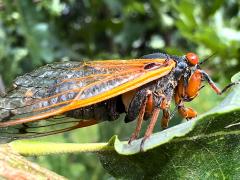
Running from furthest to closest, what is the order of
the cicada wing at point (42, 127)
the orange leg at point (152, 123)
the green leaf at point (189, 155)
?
the cicada wing at point (42, 127) < the orange leg at point (152, 123) < the green leaf at point (189, 155)

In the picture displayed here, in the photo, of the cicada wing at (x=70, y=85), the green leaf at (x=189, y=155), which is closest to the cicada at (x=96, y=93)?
the cicada wing at (x=70, y=85)

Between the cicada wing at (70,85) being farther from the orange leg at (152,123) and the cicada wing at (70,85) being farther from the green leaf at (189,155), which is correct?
the green leaf at (189,155)

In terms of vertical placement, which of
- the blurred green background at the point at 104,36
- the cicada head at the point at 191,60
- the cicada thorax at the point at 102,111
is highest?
the cicada head at the point at 191,60

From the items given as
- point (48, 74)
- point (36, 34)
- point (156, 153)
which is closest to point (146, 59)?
point (48, 74)

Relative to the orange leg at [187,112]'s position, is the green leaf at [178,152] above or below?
above

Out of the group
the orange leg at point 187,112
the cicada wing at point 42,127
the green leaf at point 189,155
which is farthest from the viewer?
the orange leg at point 187,112

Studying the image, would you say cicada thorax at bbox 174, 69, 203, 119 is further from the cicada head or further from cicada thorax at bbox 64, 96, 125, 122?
cicada thorax at bbox 64, 96, 125, 122

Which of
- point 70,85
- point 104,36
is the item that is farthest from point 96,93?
point 104,36

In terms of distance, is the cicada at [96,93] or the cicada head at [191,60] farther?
the cicada head at [191,60]

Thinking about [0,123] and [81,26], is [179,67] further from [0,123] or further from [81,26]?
[81,26]
